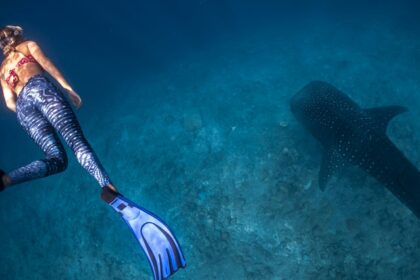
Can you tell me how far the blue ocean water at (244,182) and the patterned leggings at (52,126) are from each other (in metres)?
5.03

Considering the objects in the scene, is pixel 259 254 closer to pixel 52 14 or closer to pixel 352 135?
pixel 352 135

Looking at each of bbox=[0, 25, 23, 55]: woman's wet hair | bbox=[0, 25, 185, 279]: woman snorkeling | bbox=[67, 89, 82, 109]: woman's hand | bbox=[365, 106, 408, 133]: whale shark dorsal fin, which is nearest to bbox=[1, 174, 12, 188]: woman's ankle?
bbox=[0, 25, 185, 279]: woman snorkeling

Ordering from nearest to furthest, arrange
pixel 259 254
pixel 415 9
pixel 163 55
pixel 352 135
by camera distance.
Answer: pixel 352 135
pixel 259 254
pixel 415 9
pixel 163 55

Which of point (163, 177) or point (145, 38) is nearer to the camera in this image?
point (163, 177)

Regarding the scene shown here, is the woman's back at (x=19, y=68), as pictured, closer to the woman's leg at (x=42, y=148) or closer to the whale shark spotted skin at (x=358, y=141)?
the woman's leg at (x=42, y=148)

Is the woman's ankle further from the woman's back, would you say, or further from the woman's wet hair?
the woman's wet hair

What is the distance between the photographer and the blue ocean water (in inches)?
294

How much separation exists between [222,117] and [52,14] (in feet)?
200

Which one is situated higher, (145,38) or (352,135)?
(352,135)

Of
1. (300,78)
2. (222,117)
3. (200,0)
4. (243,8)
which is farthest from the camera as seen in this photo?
(200,0)

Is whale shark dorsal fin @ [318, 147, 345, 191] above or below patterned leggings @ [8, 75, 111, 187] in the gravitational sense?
below

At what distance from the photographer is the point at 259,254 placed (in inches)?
→ 308

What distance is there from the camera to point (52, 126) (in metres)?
4.70

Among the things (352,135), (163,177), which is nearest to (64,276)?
(163,177)
